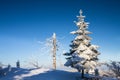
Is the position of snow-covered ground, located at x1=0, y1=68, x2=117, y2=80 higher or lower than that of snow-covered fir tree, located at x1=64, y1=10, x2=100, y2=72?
lower

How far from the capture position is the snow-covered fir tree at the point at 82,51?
3322 cm

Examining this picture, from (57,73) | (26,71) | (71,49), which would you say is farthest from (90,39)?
(26,71)

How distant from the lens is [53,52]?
48.9 m

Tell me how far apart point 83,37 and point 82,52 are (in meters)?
2.43

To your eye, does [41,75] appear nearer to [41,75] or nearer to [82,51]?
[41,75]

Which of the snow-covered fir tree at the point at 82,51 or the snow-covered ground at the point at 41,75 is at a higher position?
the snow-covered fir tree at the point at 82,51

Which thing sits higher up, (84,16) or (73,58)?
(84,16)

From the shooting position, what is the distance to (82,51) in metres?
34.3

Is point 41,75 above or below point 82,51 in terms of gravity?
below

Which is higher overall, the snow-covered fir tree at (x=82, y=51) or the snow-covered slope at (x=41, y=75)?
the snow-covered fir tree at (x=82, y=51)

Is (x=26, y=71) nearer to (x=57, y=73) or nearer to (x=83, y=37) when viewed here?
(x=57, y=73)

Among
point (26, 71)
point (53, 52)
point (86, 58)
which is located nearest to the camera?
point (86, 58)

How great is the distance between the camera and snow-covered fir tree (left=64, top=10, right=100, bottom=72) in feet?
109

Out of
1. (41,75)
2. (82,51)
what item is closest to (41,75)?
(41,75)
